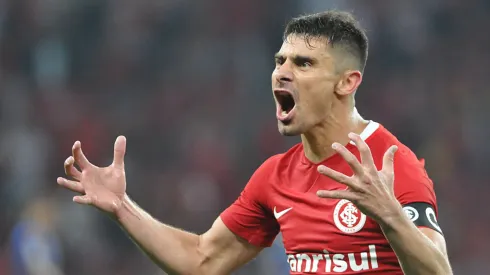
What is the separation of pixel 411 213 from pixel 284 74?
2.93 ft

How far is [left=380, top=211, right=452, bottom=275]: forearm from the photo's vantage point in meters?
3.49

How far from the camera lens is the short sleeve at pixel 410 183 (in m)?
3.89

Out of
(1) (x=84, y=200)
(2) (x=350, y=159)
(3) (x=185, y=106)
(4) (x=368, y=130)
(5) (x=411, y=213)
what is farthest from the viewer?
(3) (x=185, y=106)

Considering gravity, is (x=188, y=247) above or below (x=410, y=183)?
below

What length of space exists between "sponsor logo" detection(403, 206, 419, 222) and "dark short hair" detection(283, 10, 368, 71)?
0.85m

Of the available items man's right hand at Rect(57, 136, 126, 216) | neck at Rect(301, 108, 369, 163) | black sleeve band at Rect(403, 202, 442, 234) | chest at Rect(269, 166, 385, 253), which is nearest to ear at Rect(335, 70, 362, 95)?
neck at Rect(301, 108, 369, 163)

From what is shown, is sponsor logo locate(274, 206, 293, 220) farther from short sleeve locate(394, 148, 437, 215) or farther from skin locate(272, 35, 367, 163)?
short sleeve locate(394, 148, 437, 215)

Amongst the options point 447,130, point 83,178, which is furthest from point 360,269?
point 447,130

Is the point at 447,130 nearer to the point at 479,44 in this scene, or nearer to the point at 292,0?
the point at 479,44

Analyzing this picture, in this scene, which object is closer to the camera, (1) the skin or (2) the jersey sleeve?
(1) the skin

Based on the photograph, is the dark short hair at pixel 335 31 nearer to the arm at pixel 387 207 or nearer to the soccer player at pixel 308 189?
the soccer player at pixel 308 189

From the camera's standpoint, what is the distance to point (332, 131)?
4375mm

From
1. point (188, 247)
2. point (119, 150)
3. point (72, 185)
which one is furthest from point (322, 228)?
point (72, 185)

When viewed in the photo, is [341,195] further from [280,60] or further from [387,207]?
[280,60]
